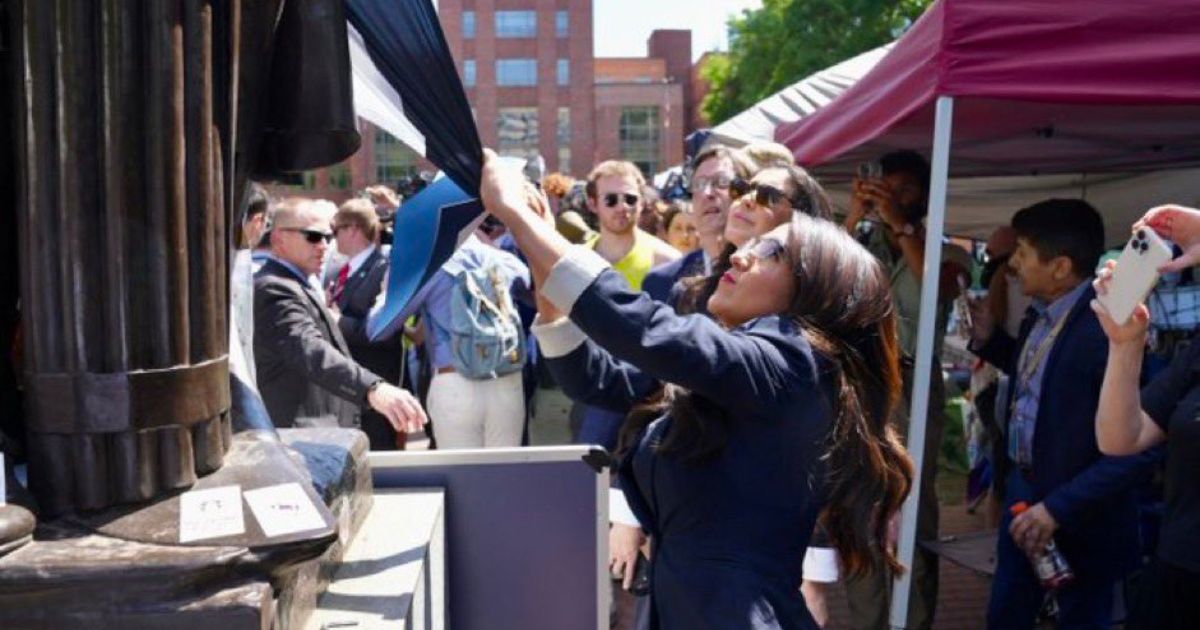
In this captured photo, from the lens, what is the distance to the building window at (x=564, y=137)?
239 feet

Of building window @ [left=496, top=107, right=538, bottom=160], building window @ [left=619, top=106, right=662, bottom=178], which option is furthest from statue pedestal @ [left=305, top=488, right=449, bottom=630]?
building window @ [left=619, top=106, right=662, bottom=178]

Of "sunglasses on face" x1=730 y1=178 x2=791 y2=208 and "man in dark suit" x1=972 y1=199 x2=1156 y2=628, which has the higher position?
"sunglasses on face" x1=730 y1=178 x2=791 y2=208

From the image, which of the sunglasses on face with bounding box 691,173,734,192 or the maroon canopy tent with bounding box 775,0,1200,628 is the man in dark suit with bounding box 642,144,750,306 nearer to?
the sunglasses on face with bounding box 691,173,734,192

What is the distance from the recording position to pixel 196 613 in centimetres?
131

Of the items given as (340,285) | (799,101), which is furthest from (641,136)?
(340,285)

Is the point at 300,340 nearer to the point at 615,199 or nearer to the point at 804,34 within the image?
the point at 615,199

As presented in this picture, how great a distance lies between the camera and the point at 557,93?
73875 mm

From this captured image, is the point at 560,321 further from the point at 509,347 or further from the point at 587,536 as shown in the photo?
the point at 509,347

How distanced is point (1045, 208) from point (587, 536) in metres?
2.05

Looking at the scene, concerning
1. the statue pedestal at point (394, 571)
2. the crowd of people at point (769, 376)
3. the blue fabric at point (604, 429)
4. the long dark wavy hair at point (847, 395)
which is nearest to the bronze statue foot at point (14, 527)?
the statue pedestal at point (394, 571)

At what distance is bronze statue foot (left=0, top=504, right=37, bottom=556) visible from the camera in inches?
50.7

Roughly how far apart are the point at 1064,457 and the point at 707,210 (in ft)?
4.30

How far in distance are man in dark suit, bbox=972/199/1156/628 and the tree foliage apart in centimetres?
2342

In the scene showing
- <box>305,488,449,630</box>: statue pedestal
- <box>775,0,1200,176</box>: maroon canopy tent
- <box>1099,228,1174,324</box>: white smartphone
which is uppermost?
<box>775,0,1200,176</box>: maroon canopy tent
